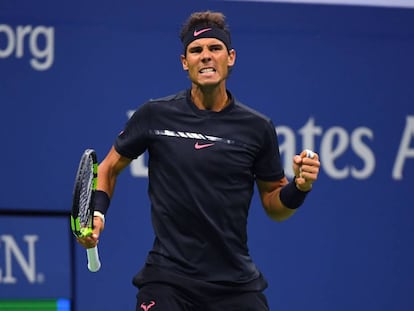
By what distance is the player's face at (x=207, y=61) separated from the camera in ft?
15.7

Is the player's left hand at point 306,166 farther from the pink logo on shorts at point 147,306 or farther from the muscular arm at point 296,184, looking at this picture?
the pink logo on shorts at point 147,306

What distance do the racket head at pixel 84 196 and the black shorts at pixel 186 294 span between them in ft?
1.14

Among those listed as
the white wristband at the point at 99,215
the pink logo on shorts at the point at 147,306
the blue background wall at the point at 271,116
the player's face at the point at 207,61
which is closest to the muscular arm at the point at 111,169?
the white wristband at the point at 99,215

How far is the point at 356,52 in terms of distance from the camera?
675 centimetres

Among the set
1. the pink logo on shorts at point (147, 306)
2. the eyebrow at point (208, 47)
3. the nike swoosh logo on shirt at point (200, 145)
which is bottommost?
the pink logo on shorts at point (147, 306)

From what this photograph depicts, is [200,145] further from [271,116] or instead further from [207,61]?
[271,116]

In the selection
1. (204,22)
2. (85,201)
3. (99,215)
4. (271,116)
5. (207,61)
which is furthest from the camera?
(271,116)

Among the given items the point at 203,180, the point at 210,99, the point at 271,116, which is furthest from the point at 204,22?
the point at 271,116

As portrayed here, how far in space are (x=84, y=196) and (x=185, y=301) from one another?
0.55 metres

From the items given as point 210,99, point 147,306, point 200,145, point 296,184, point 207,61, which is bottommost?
point 147,306

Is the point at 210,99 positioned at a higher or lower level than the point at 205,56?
lower

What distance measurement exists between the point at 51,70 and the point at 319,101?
1452 mm

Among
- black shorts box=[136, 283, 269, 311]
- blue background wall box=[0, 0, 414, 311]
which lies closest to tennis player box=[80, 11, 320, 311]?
black shorts box=[136, 283, 269, 311]

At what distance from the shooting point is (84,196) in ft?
14.9
